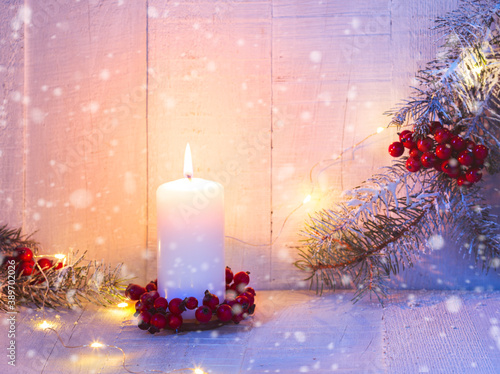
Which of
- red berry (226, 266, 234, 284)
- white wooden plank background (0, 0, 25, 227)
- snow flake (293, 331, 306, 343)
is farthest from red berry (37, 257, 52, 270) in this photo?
snow flake (293, 331, 306, 343)

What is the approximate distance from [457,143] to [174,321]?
55 cm

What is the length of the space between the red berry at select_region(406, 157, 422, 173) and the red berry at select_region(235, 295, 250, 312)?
366 millimetres

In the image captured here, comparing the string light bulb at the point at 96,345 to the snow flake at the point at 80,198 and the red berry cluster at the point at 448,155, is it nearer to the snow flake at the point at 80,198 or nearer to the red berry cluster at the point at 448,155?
the snow flake at the point at 80,198

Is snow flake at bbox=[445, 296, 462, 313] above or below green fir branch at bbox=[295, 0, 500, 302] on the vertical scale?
below

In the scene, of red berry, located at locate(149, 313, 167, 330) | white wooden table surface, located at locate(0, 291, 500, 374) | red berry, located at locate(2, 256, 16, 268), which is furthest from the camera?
red berry, located at locate(2, 256, 16, 268)

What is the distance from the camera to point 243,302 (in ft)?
3.08

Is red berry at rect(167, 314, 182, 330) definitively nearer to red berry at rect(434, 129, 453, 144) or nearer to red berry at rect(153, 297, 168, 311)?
red berry at rect(153, 297, 168, 311)

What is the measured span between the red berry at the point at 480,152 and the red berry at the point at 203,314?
516 millimetres

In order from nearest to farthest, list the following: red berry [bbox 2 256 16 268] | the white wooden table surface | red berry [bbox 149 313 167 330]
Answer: the white wooden table surface → red berry [bbox 149 313 167 330] → red berry [bbox 2 256 16 268]

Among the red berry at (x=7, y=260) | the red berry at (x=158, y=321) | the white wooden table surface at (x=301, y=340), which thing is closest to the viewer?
the white wooden table surface at (x=301, y=340)

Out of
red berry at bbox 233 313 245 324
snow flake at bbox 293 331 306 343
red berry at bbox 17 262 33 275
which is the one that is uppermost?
red berry at bbox 17 262 33 275

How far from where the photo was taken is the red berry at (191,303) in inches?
35.7

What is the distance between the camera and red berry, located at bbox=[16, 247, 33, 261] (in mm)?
1007

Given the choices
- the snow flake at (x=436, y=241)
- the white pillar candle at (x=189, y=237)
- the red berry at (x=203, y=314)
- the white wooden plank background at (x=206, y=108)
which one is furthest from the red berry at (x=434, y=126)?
the red berry at (x=203, y=314)
